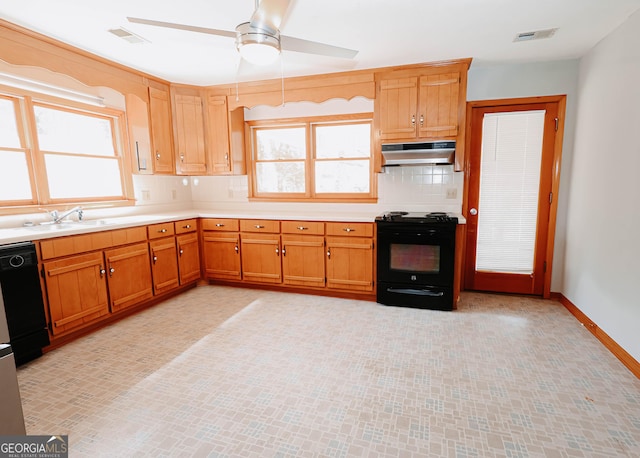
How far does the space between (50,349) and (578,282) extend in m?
4.71

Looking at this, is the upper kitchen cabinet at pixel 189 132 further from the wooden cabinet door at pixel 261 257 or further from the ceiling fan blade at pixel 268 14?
the ceiling fan blade at pixel 268 14

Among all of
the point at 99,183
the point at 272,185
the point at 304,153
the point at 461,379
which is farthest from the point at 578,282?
the point at 99,183

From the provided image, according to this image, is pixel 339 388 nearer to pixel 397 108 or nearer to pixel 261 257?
pixel 261 257

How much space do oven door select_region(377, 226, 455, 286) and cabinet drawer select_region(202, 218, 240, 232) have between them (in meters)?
A: 1.75

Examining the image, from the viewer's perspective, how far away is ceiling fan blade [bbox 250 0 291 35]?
5.62ft

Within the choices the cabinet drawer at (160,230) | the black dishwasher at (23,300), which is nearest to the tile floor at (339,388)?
the black dishwasher at (23,300)

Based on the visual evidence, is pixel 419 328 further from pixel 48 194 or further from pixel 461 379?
pixel 48 194

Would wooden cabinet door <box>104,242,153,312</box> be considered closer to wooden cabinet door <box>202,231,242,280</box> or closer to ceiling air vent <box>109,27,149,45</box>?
wooden cabinet door <box>202,231,242,280</box>

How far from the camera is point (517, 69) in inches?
135

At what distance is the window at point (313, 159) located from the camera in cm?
409

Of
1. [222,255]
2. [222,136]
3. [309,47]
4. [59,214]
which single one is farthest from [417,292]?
[59,214]

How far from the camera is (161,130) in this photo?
3.92 metres

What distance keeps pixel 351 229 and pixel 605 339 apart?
91.4 inches

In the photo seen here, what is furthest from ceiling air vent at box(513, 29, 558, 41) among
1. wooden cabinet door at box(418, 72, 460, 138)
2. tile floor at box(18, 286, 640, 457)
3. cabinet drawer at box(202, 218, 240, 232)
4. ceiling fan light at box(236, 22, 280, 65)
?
cabinet drawer at box(202, 218, 240, 232)
